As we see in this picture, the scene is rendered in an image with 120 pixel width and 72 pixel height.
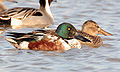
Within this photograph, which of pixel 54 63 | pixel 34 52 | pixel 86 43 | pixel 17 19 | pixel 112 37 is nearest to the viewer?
pixel 54 63

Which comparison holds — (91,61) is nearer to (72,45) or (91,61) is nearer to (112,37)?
(72,45)

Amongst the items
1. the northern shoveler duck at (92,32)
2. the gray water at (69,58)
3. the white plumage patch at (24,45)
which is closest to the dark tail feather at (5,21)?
the gray water at (69,58)

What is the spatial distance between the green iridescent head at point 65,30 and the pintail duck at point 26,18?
10.2ft

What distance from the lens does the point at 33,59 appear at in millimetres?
8984

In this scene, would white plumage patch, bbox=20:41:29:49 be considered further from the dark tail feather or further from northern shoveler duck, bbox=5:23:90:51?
the dark tail feather

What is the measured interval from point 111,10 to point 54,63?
697 centimetres

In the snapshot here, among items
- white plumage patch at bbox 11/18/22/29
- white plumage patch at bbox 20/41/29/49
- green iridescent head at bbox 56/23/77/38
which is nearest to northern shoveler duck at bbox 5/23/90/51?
white plumage patch at bbox 20/41/29/49

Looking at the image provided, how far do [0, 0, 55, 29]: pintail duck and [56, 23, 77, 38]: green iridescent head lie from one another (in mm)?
3116

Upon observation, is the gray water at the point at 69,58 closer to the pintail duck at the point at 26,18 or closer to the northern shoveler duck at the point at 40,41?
the northern shoveler duck at the point at 40,41

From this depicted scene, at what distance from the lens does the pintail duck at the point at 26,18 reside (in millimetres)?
13133

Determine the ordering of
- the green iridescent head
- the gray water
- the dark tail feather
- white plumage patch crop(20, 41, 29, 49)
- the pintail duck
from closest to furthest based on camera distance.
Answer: the gray water, white plumage patch crop(20, 41, 29, 49), the green iridescent head, the dark tail feather, the pintail duck

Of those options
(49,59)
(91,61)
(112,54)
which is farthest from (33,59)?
(112,54)

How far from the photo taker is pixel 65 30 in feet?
33.4

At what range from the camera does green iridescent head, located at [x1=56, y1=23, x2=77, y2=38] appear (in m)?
10.1
